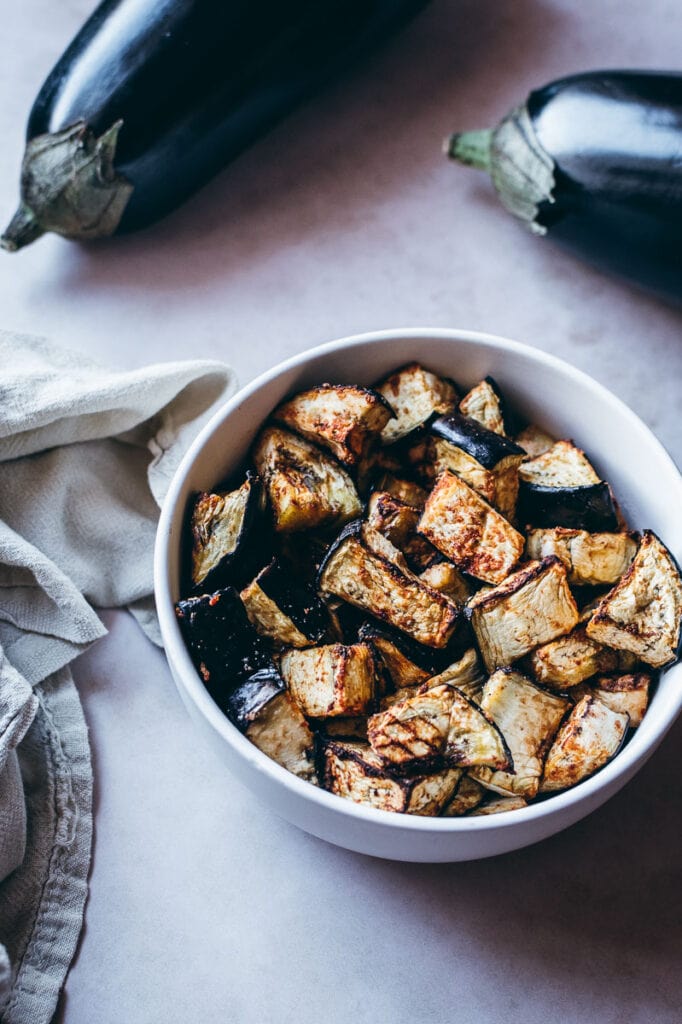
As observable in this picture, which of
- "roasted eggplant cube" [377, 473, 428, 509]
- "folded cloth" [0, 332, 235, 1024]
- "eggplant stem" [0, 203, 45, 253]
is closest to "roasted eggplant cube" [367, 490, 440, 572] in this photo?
"roasted eggplant cube" [377, 473, 428, 509]

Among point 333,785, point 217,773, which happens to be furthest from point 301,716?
point 217,773

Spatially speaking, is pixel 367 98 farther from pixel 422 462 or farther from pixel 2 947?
pixel 2 947

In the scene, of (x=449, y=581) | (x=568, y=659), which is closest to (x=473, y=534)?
(x=449, y=581)

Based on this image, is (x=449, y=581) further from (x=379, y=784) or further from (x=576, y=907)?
(x=576, y=907)

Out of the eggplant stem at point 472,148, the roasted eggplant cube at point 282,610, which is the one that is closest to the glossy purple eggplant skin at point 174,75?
the eggplant stem at point 472,148

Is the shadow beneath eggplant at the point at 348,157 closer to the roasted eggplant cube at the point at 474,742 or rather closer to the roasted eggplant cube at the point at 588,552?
the roasted eggplant cube at the point at 588,552

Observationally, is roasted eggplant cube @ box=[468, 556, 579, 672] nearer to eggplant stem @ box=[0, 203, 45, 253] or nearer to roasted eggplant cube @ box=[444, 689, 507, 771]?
roasted eggplant cube @ box=[444, 689, 507, 771]
